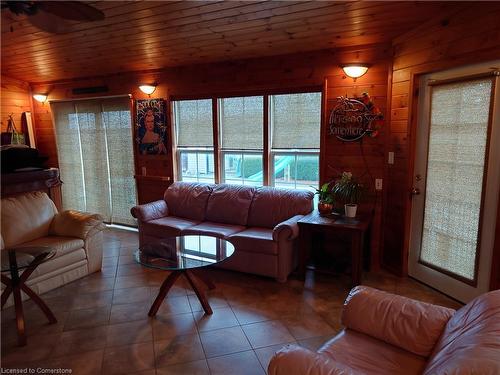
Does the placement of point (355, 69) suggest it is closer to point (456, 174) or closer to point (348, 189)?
point (348, 189)

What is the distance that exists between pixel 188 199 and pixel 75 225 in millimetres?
1336

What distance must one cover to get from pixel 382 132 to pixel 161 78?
305 centimetres

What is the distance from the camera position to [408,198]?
3311 mm

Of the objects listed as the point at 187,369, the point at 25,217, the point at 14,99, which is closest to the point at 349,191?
the point at 187,369

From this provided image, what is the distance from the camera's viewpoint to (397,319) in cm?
169

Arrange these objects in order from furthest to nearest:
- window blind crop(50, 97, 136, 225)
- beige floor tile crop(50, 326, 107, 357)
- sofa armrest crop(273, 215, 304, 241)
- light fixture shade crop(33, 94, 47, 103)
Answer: light fixture shade crop(33, 94, 47, 103), window blind crop(50, 97, 136, 225), sofa armrest crop(273, 215, 304, 241), beige floor tile crop(50, 326, 107, 357)

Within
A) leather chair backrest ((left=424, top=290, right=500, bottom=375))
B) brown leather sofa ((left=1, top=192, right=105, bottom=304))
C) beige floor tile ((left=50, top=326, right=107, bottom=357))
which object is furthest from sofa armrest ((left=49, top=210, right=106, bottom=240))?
leather chair backrest ((left=424, top=290, right=500, bottom=375))

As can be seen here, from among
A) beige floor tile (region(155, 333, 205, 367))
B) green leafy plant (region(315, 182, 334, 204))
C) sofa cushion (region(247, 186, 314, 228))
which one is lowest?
beige floor tile (region(155, 333, 205, 367))

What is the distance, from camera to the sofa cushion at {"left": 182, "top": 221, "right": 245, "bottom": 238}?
3584mm

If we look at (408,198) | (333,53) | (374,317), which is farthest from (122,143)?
(374,317)

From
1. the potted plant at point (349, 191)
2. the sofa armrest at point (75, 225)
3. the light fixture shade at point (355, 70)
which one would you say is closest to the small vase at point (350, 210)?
the potted plant at point (349, 191)

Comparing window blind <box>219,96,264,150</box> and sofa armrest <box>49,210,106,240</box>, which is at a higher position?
window blind <box>219,96,264,150</box>

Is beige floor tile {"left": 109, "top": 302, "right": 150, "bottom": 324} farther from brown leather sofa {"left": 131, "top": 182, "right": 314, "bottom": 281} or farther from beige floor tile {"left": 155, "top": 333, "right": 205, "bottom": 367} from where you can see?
brown leather sofa {"left": 131, "top": 182, "right": 314, "bottom": 281}

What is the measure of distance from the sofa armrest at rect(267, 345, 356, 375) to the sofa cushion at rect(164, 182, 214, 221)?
2.94 m
